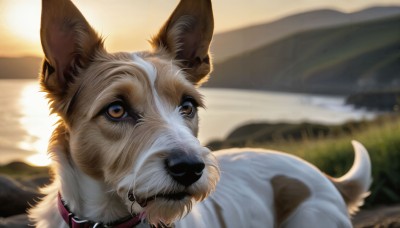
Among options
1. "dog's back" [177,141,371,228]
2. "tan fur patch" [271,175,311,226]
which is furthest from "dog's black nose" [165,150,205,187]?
"tan fur patch" [271,175,311,226]

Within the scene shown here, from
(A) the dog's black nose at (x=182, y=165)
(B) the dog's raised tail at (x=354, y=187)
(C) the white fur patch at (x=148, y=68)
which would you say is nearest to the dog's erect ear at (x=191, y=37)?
(C) the white fur patch at (x=148, y=68)

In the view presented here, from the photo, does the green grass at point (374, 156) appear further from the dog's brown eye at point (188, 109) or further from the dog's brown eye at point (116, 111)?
the dog's brown eye at point (116, 111)

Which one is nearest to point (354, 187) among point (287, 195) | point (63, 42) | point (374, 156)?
point (287, 195)

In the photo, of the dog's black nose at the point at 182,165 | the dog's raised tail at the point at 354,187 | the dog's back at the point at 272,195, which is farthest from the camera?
the dog's raised tail at the point at 354,187

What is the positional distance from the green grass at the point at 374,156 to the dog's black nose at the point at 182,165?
20.5ft

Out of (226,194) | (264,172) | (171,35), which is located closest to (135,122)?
(171,35)

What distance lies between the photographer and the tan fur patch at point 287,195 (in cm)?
556

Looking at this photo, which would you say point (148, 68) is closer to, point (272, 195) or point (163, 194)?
point (163, 194)

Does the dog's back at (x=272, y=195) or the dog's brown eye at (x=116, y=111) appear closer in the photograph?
the dog's brown eye at (x=116, y=111)

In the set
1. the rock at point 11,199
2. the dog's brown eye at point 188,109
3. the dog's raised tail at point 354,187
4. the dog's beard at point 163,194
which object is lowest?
the rock at point 11,199

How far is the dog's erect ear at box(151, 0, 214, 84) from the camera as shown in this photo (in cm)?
468

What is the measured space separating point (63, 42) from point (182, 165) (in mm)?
1524

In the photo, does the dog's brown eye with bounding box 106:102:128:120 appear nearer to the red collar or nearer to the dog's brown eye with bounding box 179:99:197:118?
A: the dog's brown eye with bounding box 179:99:197:118

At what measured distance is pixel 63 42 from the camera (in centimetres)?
435
